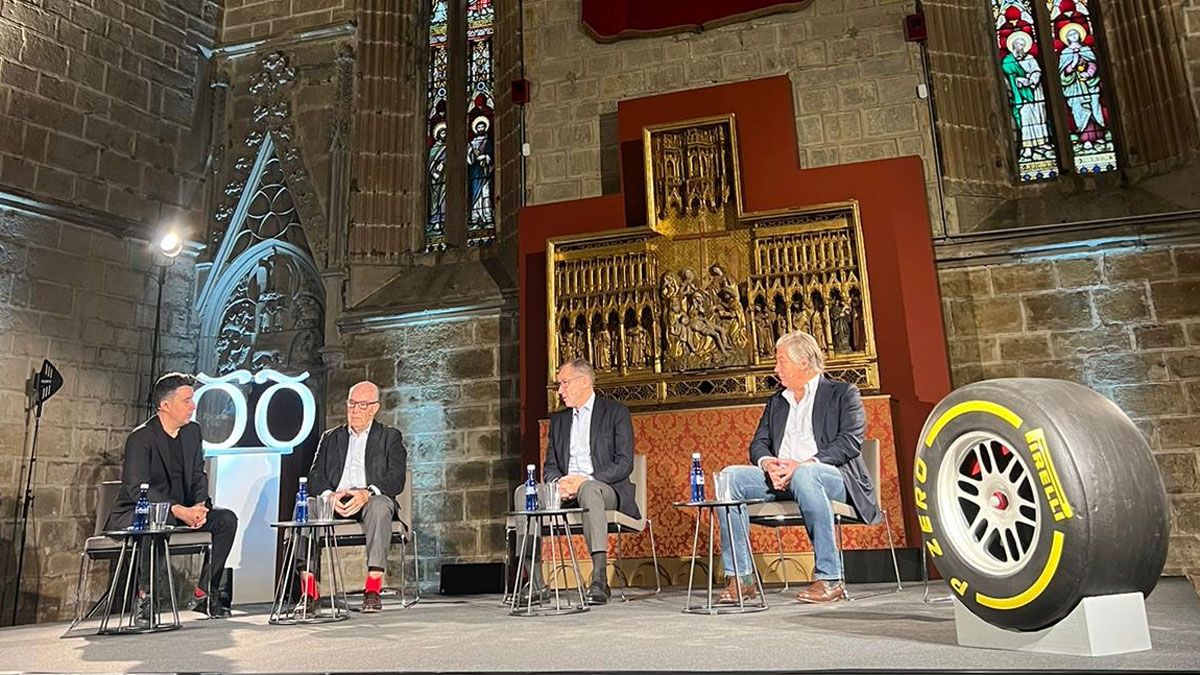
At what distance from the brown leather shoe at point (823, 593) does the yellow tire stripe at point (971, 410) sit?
61.2 inches

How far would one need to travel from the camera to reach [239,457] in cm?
763

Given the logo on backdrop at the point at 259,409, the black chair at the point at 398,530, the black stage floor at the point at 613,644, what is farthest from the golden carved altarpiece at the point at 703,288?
the logo on backdrop at the point at 259,409

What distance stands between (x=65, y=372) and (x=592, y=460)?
4732mm

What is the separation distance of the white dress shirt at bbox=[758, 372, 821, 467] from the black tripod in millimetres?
5583

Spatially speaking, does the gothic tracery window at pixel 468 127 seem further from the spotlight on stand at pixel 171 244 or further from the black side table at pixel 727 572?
the black side table at pixel 727 572

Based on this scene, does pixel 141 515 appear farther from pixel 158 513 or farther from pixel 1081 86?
pixel 1081 86

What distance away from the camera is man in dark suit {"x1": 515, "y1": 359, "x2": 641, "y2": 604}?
177 inches

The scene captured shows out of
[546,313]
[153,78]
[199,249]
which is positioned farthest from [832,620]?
[153,78]

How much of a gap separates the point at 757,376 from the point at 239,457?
14.6ft

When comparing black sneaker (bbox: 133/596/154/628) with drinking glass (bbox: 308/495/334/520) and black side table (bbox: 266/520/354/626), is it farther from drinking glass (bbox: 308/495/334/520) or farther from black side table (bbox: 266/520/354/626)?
drinking glass (bbox: 308/495/334/520)

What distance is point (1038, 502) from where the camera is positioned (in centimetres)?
221

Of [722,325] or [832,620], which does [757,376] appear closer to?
[722,325]

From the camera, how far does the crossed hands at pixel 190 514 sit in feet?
14.9

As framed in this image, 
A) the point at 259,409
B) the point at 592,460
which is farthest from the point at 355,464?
the point at 259,409
